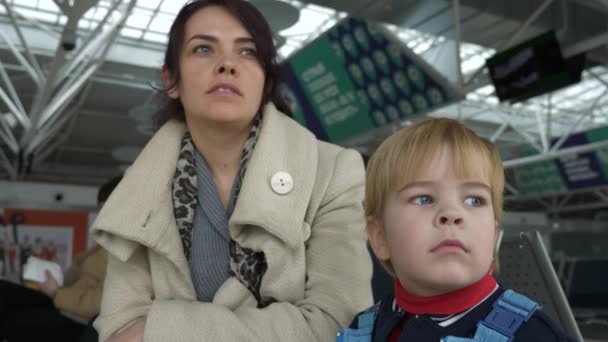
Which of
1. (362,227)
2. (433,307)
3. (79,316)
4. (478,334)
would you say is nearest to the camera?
(478,334)

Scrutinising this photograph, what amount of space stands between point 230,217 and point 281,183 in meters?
0.19

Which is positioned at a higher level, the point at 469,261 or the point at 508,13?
→ the point at 469,261

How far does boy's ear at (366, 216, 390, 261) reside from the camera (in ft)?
5.17

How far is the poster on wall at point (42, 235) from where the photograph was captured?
46.3ft

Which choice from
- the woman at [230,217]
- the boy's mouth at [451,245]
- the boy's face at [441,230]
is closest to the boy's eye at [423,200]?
the boy's face at [441,230]

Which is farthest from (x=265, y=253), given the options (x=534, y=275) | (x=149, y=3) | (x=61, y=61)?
(x=149, y=3)

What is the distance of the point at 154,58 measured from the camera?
16.3 meters

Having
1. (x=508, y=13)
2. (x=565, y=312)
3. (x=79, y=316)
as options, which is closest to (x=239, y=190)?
(x=565, y=312)

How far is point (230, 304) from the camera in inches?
69.1

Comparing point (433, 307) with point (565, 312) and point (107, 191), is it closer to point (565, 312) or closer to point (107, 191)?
point (565, 312)

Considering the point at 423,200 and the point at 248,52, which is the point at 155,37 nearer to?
the point at 248,52

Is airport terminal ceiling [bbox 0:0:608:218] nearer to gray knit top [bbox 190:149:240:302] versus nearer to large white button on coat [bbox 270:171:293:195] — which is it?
large white button on coat [bbox 270:171:293:195]

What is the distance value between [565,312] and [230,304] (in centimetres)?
99

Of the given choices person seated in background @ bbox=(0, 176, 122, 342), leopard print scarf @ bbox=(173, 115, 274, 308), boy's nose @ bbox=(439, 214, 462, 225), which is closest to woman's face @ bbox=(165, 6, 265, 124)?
leopard print scarf @ bbox=(173, 115, 274, 308)
